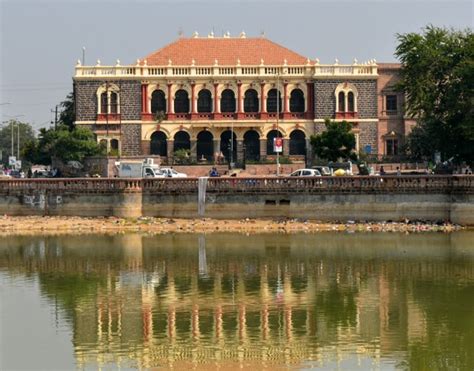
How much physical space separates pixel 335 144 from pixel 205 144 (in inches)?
559

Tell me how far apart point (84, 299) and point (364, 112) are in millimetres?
53232

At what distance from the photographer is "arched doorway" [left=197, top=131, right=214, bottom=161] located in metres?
89.4

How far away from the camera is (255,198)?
60469 mm

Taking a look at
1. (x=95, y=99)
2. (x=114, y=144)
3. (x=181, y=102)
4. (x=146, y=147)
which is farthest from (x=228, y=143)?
(x=95, y=99)

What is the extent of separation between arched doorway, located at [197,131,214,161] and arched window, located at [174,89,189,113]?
2047mm

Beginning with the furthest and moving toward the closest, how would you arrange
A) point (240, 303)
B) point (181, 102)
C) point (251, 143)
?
1. point (251, 143)
2. point (181, 102)
3. point (240, 303)

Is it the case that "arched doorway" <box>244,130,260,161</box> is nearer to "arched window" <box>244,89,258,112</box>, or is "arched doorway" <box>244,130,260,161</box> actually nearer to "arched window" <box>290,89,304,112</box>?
"arched window" <box>244,89,258,112</box>

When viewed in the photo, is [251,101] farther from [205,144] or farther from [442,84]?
→ [442,84]

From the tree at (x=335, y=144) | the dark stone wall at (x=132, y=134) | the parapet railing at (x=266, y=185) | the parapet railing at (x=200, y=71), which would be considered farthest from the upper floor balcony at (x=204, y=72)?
the parapet railing at (x=266, y=185)

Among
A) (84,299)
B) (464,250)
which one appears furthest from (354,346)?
(464,250)

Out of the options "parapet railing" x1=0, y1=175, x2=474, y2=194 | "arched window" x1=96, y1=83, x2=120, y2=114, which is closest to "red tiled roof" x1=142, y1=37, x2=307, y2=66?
"arched window" x1=96, y1=83, x2=120, y2=114

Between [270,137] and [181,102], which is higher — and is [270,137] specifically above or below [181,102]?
below

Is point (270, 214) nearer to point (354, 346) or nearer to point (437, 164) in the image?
point (437, 164)

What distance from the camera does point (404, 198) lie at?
58.8 metres
